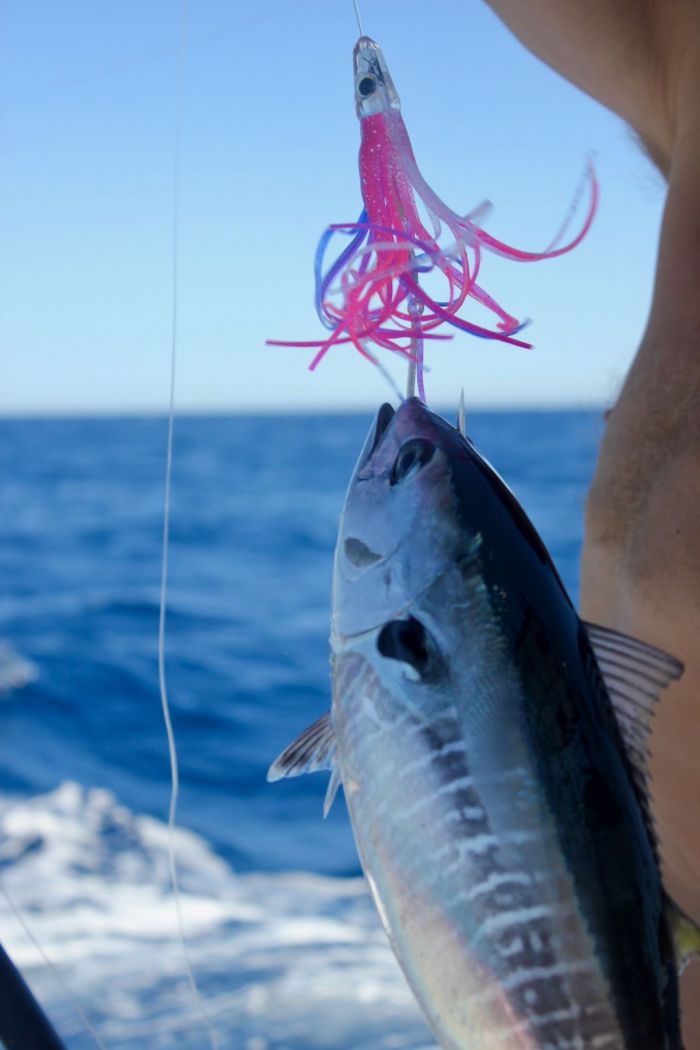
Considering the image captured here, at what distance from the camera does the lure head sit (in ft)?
3.23

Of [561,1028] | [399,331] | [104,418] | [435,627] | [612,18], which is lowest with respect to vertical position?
[104,418]

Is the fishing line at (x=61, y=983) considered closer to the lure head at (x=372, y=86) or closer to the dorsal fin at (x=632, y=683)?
the dorsal fin at (x=632, y=683)

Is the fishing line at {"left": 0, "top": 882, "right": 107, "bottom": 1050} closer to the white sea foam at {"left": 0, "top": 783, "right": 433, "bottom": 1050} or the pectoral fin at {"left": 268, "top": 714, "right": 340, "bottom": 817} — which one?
the white sea foam at {"left": 0, "top": 783, "right": 433, "bottom": 1050}

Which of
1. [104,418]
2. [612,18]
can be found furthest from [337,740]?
[104,418]

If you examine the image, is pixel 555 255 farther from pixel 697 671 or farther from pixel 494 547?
pixel 697 671

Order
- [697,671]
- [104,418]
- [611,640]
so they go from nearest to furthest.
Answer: [611,640] < [697,671] < [104,418]

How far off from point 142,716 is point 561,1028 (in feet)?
21.4

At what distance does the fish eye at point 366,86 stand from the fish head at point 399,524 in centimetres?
37

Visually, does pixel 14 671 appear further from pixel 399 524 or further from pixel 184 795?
pixel 399 524

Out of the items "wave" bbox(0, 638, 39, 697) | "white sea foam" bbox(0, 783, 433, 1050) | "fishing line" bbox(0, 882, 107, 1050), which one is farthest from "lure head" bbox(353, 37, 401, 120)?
"wave" bbox(0, 638, 39, 697)

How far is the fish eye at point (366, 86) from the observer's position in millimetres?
984

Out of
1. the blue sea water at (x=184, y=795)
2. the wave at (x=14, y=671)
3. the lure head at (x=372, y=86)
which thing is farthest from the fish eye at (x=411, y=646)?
the wave at (x=14, y=671)

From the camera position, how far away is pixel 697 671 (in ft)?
3.85

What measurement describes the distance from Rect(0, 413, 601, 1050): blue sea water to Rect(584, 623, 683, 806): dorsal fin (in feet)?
3.51
